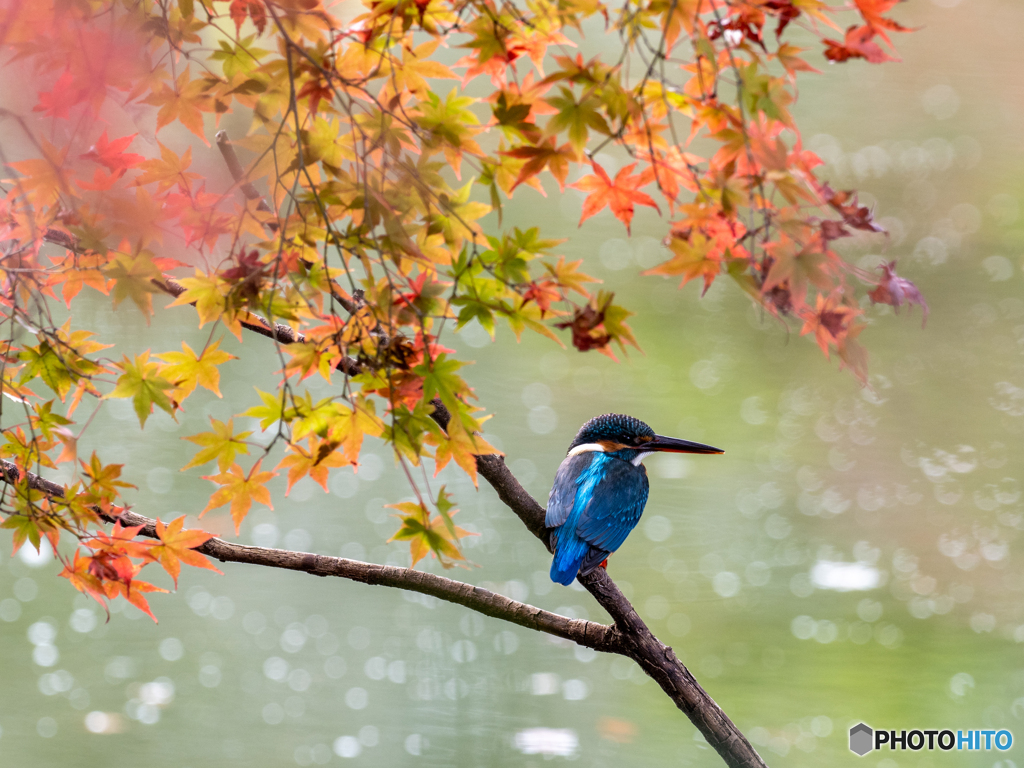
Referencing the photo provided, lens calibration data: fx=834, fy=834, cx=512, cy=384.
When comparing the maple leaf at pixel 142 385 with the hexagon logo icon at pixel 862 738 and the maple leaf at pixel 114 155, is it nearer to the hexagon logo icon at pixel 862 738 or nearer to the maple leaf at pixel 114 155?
the maple leaf at pixel 114 155

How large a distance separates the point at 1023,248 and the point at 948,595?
161cm

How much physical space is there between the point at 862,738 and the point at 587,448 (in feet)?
3.23

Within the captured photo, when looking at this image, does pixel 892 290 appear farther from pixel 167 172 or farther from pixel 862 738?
pixel 862 738

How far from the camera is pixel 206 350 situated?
3.23 ft

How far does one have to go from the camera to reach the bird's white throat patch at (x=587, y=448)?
1412 millimetres

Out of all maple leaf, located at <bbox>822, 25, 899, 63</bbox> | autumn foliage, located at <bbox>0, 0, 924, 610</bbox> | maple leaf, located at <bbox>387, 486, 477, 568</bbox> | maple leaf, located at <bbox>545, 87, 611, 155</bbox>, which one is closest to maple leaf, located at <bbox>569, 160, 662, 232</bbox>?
autumn foliage, located at <bbox>0, 0, 924, 610</bbox>

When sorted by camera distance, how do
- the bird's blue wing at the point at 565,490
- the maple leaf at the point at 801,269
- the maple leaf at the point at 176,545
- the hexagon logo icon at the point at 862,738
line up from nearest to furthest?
the maple leaf at the point at 801,269, the maple leaf at the point at 176,545, the bird's blue wing at the point at 565,490, the hexagon logo icon at the point at 862,738

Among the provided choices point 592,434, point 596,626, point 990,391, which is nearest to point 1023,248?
point 990,391

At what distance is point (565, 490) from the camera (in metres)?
1.32

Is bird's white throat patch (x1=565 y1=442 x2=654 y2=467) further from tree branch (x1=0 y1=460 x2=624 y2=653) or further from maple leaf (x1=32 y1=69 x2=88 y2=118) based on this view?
maple leaf (x1=32 y1=69 x2=88 y2=118)

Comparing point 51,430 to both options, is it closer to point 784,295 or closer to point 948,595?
point 784,295

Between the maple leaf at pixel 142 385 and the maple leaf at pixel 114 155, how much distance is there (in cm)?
23

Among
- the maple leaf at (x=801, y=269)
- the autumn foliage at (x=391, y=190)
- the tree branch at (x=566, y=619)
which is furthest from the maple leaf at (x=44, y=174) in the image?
the maple leaf at (x=801, y=269)

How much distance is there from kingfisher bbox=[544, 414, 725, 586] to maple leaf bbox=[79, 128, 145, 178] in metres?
0.75
